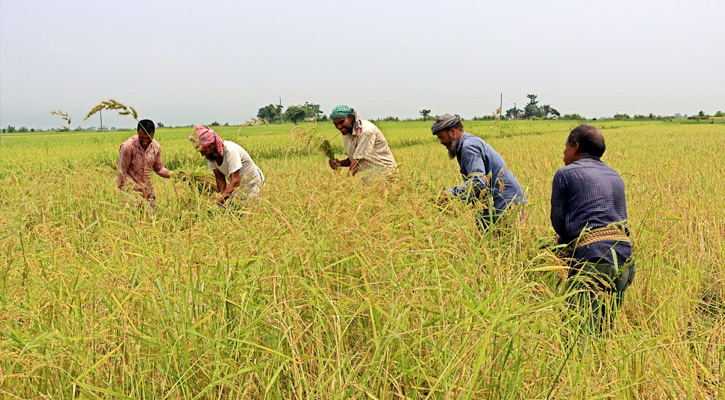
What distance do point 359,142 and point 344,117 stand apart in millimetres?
319

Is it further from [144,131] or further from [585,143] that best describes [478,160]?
[144,131]

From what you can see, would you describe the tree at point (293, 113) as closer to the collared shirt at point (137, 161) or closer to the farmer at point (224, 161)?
the farmer at point (224, 161)

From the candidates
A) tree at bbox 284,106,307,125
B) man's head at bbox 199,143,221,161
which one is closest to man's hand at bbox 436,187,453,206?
tree at bbox 284,106,307,125

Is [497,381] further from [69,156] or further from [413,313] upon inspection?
[69,156]

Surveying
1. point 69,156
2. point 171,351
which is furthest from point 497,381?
point 69,156

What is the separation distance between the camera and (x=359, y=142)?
4.27 m

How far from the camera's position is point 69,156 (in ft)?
32.0

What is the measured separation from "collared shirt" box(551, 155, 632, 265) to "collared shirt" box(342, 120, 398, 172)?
1.95m

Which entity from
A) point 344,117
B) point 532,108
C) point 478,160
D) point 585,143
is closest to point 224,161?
point 344,117

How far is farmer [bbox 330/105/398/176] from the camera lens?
4133 millimetres

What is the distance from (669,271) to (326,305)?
2.62 metres

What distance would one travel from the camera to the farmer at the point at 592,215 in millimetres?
2301

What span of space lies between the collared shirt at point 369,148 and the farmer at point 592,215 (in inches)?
75.3

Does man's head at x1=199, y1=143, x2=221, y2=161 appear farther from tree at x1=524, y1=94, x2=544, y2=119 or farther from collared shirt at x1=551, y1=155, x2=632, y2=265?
tree at x1=524, y1=94, x2=544, y2=119
